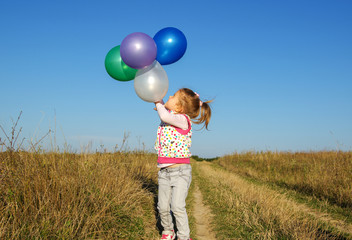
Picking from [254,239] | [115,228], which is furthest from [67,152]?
[254,239]

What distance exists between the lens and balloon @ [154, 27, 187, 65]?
3.78m

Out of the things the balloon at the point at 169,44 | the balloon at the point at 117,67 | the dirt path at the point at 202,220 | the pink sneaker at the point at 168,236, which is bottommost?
the dirt path at the point at 202,220

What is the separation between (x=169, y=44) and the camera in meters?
3.77

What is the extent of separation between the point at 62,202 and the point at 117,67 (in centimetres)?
194

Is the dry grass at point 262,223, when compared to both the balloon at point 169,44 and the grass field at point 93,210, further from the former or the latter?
the balloon at point 169,44

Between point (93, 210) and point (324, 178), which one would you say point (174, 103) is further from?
point (324, 178)

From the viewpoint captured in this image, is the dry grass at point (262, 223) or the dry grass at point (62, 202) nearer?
the dry grass at point (62, 202)

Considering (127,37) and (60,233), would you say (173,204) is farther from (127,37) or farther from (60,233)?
(127,37)

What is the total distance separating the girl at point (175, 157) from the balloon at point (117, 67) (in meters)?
0.70

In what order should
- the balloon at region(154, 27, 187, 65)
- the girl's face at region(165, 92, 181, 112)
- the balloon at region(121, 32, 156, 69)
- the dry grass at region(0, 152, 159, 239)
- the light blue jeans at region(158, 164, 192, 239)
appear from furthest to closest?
the balloon at region(154, 27, 187, 65) < the girl's face at region(165, 92, 181, 112) < the light blue jeans at region(158, 164, 192, 239) < the balloon at region(121, 32, 156, 69) < the dry grass at region(0, 152, 159, 239)

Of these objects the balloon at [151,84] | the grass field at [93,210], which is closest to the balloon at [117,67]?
the balloon at [151,84]

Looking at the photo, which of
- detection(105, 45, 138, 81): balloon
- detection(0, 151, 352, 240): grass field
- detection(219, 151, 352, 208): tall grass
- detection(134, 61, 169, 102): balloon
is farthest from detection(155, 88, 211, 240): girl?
detection(219, 151, 352, 208): tall grass

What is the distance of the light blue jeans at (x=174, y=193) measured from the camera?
11.0ft

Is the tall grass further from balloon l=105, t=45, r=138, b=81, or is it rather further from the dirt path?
balloon l=105, t=45, r=138, b=81
